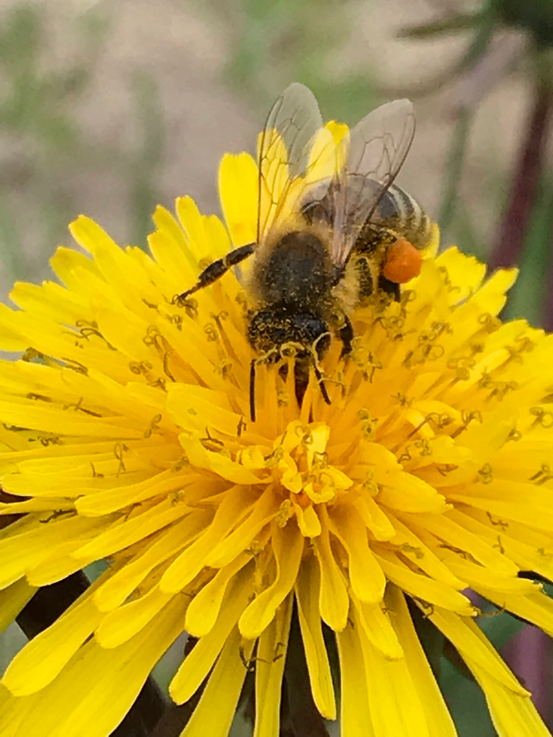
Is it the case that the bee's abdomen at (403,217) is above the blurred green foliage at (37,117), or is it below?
below

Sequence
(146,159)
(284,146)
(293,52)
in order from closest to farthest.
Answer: (284,146) < (146,159) < (293,52)

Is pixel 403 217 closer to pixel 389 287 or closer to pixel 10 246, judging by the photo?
pixel 389 287

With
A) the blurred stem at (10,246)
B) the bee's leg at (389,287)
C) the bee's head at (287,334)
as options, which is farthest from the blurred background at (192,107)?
the bee's head at (287,334)

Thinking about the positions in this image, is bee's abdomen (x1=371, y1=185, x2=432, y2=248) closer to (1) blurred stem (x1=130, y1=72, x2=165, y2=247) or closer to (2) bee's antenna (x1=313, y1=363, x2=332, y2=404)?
(2) bee's antenna (x1=313, y1=363, x2=332, y2=404)

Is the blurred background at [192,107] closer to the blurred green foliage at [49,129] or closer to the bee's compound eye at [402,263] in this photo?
the blurred green foliage at [49,129]

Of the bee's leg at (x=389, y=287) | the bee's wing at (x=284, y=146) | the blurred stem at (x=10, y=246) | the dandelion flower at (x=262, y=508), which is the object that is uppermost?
the blurred stem at (x=10, y=246)

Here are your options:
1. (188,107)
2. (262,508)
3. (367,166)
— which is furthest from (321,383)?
(188,107)

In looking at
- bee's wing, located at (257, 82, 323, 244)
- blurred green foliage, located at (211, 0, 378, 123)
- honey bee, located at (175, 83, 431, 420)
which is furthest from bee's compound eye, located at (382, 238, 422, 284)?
blurred green foliage, located at (211, 0, 378, 123)
